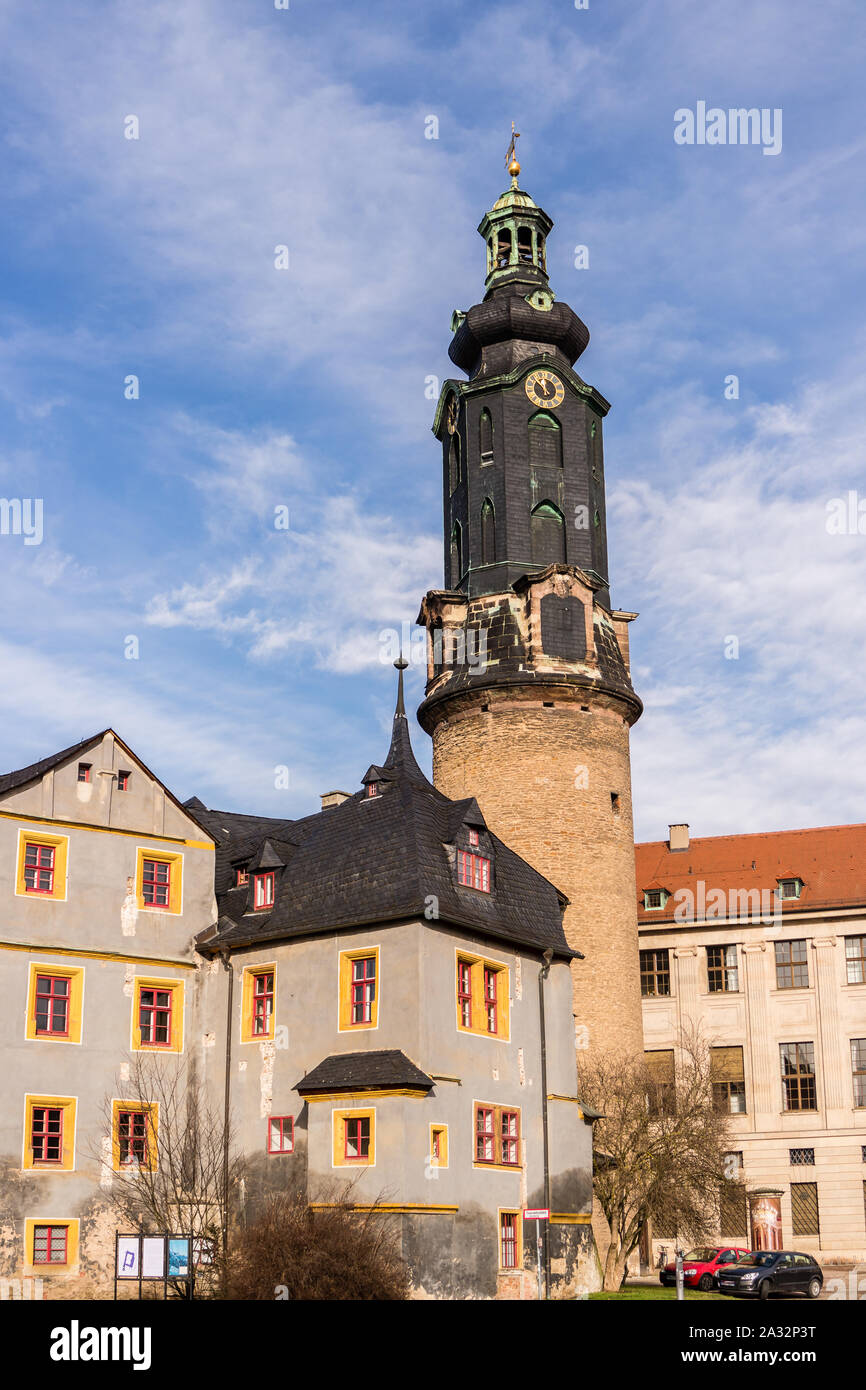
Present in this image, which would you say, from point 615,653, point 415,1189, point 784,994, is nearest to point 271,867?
point 415,1189

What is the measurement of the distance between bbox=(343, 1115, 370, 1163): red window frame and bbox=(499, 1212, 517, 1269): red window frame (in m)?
4.03

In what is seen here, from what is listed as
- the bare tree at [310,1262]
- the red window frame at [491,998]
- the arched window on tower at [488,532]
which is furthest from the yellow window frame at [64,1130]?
the arched window on tower at [488,532]

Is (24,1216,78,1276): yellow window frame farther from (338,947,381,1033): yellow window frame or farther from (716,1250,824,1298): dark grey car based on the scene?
(716,1250,824,1298): dark grey car

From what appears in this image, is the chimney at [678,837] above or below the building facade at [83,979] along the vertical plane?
above

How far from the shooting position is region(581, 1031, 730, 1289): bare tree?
1545 inches

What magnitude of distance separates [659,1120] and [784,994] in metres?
14.3

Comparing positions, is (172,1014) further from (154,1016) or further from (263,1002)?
(263,1002)

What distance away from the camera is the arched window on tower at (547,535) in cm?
4812

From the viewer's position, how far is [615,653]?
155ft

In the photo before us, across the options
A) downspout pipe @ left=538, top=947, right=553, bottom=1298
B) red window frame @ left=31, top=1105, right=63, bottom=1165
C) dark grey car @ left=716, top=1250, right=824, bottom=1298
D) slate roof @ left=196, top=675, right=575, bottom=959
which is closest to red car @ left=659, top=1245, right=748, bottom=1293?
dark grey car @ left=716, top=1250, right=824, bottom=1298

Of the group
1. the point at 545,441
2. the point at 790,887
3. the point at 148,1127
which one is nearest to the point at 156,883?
the point at 148,1127

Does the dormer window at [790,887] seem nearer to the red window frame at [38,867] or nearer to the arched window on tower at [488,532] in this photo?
the arched window on tower at [488,532]

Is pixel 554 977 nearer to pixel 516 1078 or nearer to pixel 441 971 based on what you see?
pixel 516 1078

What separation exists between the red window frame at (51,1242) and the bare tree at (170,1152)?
3.83ft
